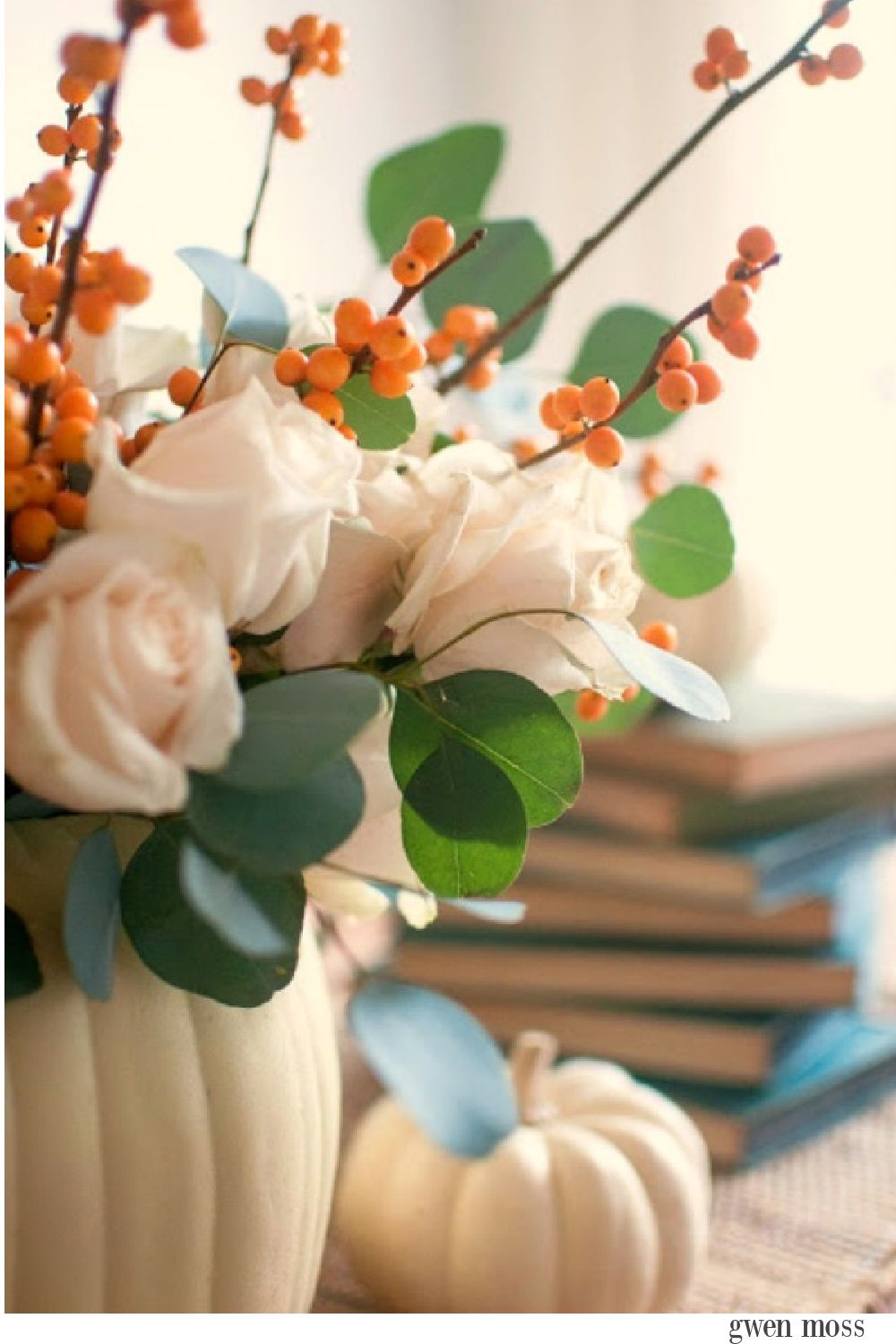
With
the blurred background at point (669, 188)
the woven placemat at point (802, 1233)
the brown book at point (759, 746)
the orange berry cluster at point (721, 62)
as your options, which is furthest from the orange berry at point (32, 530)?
the blurred background at point (669, 188)

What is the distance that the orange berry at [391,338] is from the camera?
1.22 ft

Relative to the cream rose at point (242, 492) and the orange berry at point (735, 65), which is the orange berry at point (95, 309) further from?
the orange berry at point (735, 65)

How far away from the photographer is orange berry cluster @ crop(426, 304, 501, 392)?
487 mm

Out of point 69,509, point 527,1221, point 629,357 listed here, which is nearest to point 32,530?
point 69,509

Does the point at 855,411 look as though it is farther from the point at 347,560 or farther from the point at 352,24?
the point at 347,560

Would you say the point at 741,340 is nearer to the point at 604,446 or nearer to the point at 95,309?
the point at 604,446

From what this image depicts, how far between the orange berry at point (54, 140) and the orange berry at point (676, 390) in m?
0.16

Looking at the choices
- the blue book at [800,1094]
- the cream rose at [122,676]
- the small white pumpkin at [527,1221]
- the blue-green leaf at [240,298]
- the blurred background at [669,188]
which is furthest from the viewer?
the blurred background at [669,188]

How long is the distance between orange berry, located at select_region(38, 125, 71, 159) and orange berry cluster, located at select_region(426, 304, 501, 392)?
14 cm

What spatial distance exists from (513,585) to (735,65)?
0.54 ft

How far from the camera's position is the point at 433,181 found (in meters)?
0.50

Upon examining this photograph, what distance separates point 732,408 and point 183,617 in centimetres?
126

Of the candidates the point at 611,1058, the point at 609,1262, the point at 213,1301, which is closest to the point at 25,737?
the point at 213,1301

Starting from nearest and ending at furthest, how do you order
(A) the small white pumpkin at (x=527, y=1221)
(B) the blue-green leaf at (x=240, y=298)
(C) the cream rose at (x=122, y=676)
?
(C) the cream rose at (x=122, y=676)
(B) the blue-green leaf at (x=240, y=298)
(A) the small white pumpkin at (x=527, y=1221)
